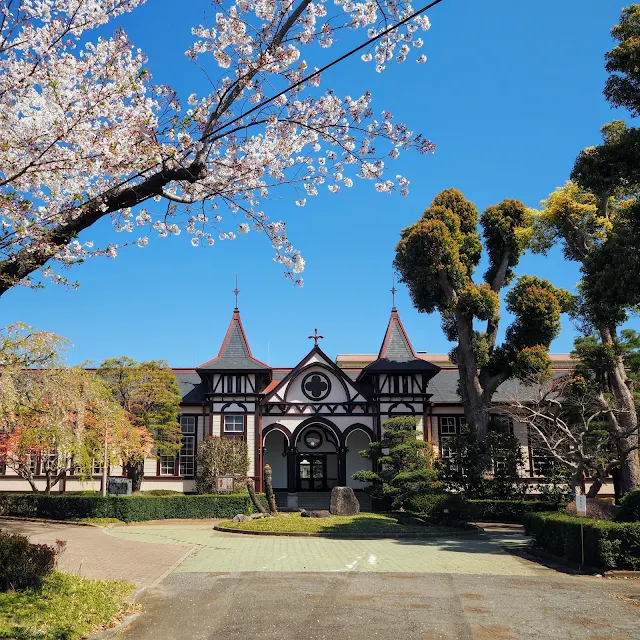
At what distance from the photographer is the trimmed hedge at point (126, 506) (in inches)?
964

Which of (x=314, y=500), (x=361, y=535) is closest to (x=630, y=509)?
(x=361, y=535)

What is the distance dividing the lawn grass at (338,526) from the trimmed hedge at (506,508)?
4.37 metres

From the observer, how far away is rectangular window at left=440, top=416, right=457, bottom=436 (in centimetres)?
3272

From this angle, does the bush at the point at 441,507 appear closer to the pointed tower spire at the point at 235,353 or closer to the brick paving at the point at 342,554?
the brick paving at the point at 342,554

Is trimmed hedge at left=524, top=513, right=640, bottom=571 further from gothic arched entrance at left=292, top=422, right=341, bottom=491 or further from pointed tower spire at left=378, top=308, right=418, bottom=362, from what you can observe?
gothic arched entrance at left=292, top=422, right=341, bottom=491

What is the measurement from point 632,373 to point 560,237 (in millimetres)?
6387

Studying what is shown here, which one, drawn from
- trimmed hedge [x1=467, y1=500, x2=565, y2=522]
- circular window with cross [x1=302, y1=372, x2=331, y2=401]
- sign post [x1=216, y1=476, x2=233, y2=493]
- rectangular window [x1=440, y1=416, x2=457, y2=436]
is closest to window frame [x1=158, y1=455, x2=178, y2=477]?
sign post [x1=216, y1=476, x2=233, y2=493]

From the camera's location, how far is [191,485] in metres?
31.3

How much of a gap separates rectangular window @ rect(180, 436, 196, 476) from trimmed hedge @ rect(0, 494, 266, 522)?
5.33 metres

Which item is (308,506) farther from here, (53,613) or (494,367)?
(53,613)

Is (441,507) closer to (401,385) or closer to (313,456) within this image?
(401,385)

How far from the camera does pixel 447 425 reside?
32.8 metres

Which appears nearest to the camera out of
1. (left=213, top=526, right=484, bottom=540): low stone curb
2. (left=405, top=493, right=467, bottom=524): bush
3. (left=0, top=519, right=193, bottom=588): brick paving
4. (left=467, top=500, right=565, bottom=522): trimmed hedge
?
(left=0, top=519, right=193, bottom=588): brick paving

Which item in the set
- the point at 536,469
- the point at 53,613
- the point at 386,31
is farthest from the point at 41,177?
the point at 536,469
